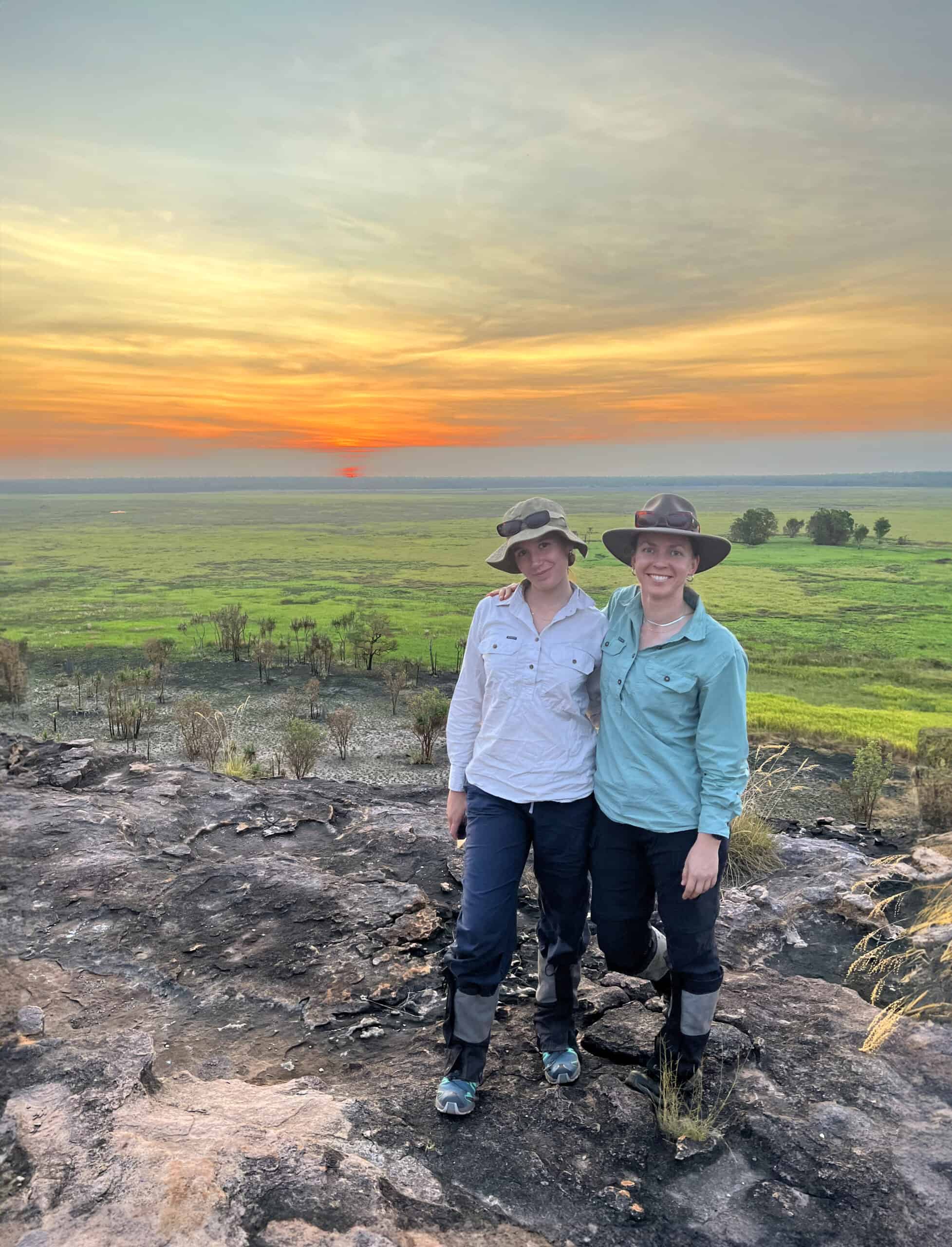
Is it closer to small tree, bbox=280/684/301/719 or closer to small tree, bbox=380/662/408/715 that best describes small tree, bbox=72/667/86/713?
small tree, bbox=280/684/301/719

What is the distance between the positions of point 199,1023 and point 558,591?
297cm

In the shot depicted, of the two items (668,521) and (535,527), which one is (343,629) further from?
(668,521)

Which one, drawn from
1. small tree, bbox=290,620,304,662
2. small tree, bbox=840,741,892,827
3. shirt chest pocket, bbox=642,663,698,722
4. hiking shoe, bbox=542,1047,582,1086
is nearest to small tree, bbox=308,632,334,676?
small tree, bbox=290,620,304,662

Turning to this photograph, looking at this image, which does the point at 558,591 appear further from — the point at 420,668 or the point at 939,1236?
the point at 420,668

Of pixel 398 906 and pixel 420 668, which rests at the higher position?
pixel 398 906

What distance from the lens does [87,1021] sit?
377 centimetres

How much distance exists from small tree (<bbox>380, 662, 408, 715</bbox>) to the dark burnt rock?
754 inches

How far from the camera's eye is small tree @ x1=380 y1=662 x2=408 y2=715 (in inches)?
980

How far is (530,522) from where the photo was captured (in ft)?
10.1

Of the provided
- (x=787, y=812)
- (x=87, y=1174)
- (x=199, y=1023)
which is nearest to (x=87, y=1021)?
(x=199, y=1023)

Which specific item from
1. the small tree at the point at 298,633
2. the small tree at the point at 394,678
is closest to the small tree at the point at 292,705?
the small tree at the point at 394,678

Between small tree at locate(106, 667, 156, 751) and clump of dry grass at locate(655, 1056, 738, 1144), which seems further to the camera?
small tree at locate(106, 667, 156, 751)

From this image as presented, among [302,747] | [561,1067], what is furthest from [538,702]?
[302,747]

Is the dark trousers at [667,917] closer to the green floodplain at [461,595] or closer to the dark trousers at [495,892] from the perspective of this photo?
the dark trousers at [495,892]
